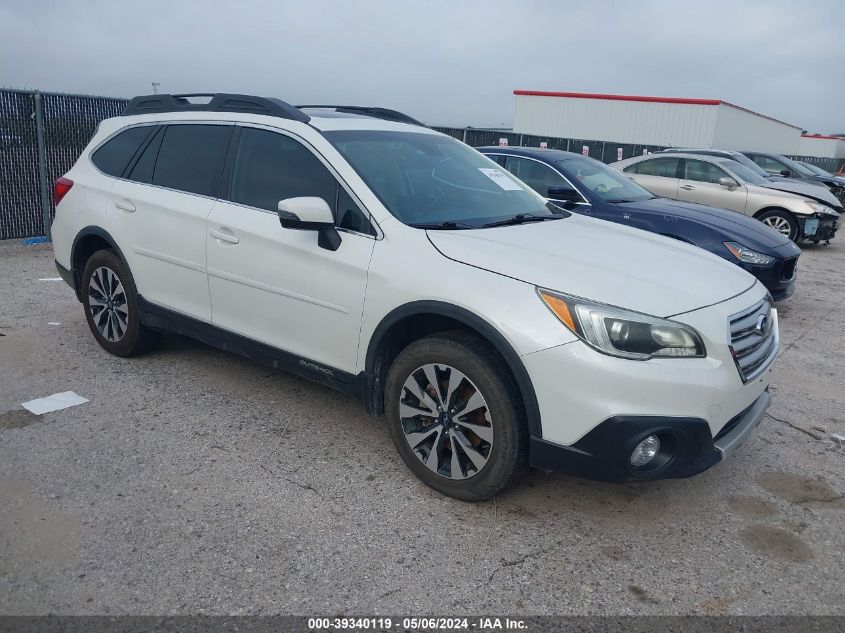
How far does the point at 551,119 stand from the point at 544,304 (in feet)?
109

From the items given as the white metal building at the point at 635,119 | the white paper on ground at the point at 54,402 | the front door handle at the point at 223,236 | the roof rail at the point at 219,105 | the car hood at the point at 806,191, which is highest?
the white metal building at the point at 635,119

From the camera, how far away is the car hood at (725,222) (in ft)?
22.6

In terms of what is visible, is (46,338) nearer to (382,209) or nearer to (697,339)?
(382,209)

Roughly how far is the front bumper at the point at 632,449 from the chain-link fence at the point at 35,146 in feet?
29.5

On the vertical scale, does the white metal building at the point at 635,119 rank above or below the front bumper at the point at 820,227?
above

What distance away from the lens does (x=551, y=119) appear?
3438 centimetres

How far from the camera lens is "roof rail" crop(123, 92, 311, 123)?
4113 mm

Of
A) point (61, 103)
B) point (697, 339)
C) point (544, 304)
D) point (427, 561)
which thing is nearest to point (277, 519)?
point (427, 561)

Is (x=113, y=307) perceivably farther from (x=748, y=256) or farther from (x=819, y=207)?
(x=819, y=207)

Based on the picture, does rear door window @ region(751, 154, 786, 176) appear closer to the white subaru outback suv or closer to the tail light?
the white subaru outback suv

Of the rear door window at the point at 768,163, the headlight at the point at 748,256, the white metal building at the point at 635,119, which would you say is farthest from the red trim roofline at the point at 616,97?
the headlight at the point at 748,256

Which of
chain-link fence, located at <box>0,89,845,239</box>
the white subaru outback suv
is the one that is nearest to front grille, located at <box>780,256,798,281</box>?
the white subaru outback suv

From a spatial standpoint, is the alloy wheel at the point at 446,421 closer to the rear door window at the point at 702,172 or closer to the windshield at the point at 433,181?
the windshield at the point at 433,181

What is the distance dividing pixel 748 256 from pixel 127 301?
5529 millimetres
